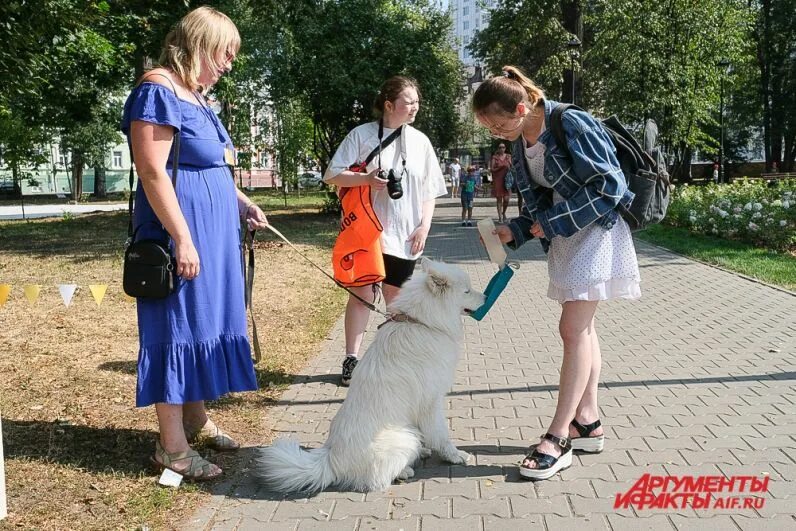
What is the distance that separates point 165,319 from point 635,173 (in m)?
2.60

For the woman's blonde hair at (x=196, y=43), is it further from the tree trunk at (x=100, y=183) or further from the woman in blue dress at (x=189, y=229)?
the tree trunk at (x=100, y=183)

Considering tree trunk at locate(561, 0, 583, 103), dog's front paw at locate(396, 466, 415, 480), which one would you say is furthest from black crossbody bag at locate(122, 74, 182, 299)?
tree trunk at locate(561, 0, 583, 103)

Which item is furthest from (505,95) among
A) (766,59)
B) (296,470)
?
(766,59)

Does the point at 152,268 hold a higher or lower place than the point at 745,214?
lower

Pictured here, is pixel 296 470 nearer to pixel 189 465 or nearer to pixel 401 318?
pixel 189 465

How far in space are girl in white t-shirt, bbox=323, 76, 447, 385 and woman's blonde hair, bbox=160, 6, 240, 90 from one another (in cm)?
154

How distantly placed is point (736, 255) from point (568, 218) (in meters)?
9.93

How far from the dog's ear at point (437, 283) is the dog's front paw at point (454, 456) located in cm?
92

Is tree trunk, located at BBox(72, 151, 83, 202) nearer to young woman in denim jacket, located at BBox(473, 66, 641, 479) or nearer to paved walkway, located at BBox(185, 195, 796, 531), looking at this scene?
paved walkway, located at BBox(185, 195, 796, 531)

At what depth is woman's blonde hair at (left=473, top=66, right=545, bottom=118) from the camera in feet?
10.7

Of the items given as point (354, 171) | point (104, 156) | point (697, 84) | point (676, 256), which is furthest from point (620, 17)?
point (104, 156)

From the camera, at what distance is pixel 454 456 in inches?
145

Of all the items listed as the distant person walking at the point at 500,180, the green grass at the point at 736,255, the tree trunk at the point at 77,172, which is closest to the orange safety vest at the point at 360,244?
the green grass at the point at 736,255

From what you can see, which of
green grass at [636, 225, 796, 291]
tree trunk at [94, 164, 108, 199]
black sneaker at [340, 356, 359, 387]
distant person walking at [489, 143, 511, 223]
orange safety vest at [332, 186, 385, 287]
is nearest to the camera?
orange safety vest at [332, 186, 385, 287]
